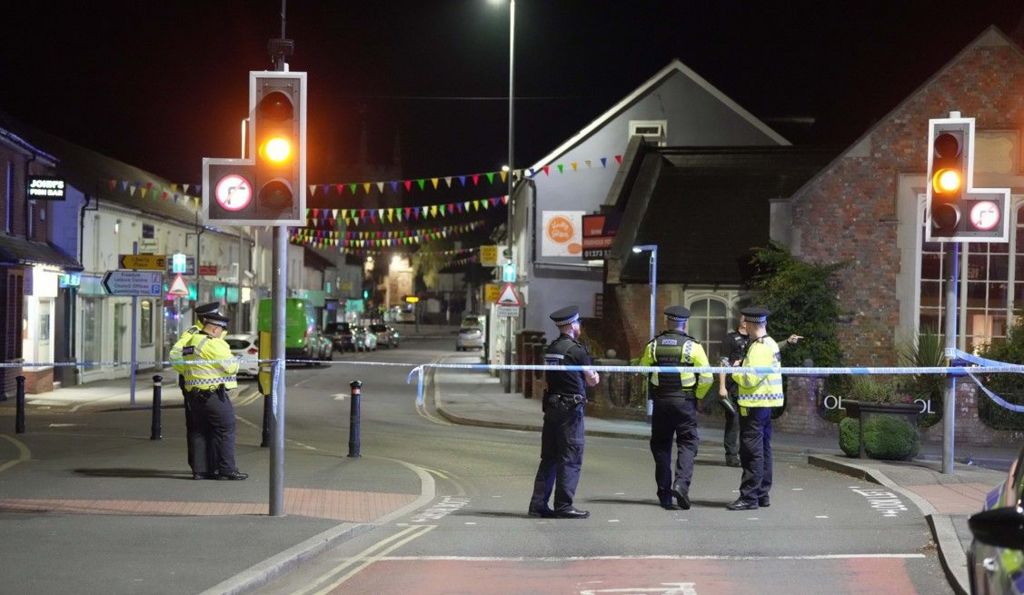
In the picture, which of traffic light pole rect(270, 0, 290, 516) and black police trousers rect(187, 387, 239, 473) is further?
black police trousers rect(187, 387, 239, 473)

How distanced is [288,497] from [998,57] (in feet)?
53.9

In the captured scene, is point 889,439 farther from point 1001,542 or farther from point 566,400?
point 1001,542

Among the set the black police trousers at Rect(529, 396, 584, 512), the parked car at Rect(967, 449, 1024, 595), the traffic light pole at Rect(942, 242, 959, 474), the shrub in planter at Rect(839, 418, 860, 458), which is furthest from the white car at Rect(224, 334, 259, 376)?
the parked car at Rect(967, 449, 1024, 595)

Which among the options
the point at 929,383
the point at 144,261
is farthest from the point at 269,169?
the point at 144,261

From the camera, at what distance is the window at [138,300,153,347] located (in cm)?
4378

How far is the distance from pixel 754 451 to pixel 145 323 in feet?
119

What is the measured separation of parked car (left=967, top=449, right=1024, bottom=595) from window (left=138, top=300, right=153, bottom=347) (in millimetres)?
40921

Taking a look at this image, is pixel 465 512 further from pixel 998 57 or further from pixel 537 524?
pixel 998 57

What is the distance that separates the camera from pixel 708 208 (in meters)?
27.7

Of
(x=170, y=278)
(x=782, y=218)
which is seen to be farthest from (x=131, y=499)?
(x=170, y=278)

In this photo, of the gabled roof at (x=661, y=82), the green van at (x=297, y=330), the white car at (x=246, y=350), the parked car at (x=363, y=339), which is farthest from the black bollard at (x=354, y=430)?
the parked car at (x=363, y=339)

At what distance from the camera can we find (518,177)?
152 ft

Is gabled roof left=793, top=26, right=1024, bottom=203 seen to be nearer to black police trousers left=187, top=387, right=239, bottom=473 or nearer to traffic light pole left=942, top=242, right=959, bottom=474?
traffic light pole left=942, top=242, right=959, bottom=474

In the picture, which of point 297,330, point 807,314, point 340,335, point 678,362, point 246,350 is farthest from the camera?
point 340,335
